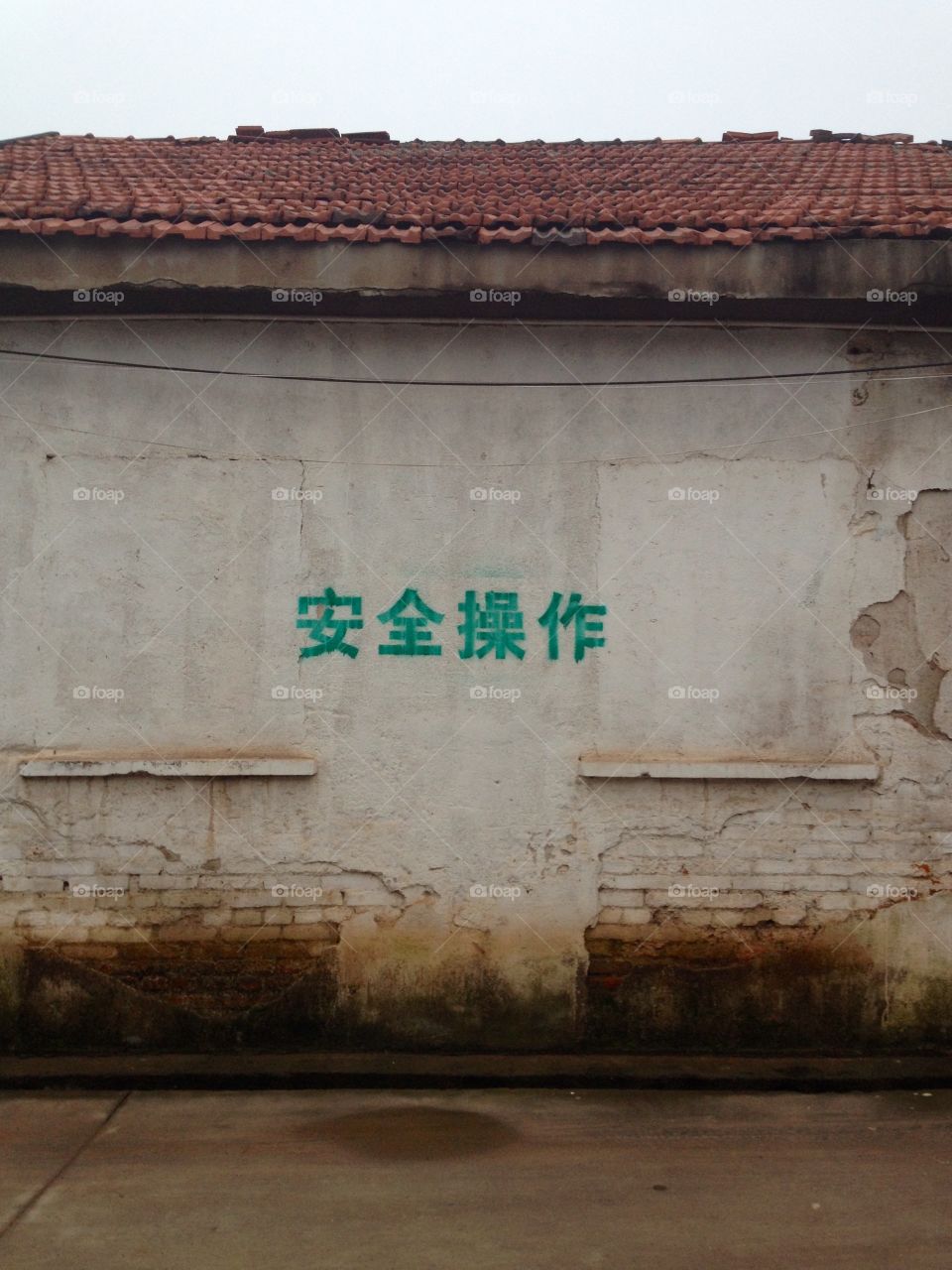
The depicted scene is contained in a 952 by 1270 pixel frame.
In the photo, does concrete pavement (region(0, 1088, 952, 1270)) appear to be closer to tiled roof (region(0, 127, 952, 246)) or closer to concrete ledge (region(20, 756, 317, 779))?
concrete ledge (region(20, 756, 317, 779))

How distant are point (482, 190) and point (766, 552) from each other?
323 centimetres

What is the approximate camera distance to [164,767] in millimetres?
6285

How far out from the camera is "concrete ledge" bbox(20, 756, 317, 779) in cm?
628

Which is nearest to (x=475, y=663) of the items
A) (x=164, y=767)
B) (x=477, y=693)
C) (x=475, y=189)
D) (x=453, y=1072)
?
(x=477, y=693)

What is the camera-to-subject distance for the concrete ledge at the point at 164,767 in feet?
20.6

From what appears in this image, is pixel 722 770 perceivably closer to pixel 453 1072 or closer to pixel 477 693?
pixel 477 693

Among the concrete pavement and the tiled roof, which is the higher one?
the tiled roof

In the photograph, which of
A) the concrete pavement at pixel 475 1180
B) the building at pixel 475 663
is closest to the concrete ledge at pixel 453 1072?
the concrete pavement at pixel 475 1180

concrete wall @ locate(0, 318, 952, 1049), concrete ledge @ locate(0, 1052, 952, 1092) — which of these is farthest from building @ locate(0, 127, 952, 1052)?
concrete ledge @ locate(0, 1052, 952, 1092)

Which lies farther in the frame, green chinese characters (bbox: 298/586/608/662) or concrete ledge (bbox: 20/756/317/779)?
green chinese characters (bbox: 298/586/608/662)

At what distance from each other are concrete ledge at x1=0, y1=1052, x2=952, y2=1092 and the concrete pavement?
0.26 ft

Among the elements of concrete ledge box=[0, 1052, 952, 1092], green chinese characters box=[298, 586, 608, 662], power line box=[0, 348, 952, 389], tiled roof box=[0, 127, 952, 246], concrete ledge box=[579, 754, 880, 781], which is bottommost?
concrete ledge box=[0, 1052, 952, 1092]

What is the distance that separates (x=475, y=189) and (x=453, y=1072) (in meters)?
5.49

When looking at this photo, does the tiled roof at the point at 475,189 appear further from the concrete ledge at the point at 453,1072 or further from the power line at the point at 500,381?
the concrete ledge at the point at 453,1072
